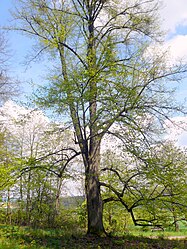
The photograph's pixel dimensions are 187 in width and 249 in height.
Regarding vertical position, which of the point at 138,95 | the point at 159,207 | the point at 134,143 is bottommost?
the point at 159,207

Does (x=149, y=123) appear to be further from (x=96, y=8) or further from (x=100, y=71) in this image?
(x=96, y=8)

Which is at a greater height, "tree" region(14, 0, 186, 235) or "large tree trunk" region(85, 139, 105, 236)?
"tree" region(14, 0, 186, 235)

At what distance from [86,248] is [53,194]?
22.1 feet

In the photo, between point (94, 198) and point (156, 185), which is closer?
point (156, 185)

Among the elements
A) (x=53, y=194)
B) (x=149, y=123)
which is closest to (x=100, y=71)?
(x=149, y=123)

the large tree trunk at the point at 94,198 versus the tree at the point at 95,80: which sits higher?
the tree at the point at 95,80

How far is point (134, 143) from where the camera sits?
8969mm

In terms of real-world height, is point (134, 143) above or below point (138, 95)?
below

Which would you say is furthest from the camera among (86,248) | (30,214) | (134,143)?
(30,214)

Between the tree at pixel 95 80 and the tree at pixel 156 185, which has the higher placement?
the tree at pixel 95 80

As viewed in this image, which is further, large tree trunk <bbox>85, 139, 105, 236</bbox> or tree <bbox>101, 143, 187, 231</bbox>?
large tree trunk <bbox>85, 139, 105, 236</bbox>

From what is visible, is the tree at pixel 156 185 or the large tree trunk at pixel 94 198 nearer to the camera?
the tree at pixel 156 185

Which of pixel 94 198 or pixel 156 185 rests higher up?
pixel 156 185

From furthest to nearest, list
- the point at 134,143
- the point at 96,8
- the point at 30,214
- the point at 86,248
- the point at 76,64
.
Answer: the point at 30,214 < the point at 96,8 < the point at 76,64 < the point at 134,143 < the point at 86,248
